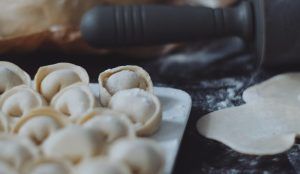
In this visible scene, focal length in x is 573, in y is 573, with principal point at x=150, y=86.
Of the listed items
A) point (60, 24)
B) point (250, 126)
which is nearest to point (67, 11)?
point (60, 24)

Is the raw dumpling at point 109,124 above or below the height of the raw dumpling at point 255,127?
above

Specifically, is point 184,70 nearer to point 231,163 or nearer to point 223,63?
point 223,63

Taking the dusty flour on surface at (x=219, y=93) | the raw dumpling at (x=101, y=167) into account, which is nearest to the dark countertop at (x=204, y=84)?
the dusty flour on surface at (x=219, y=93)

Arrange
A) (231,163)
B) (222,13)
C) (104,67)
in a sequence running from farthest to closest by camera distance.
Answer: (104,67) < (222,13) < (231,163)

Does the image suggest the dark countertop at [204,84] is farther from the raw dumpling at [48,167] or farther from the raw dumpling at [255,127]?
the raw dumpling at [48,167]

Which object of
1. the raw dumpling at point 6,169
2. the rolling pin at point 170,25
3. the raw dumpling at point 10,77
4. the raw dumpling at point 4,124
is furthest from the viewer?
the rolling pin at point 170,25

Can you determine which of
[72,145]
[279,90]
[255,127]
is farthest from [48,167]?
[279,90]
